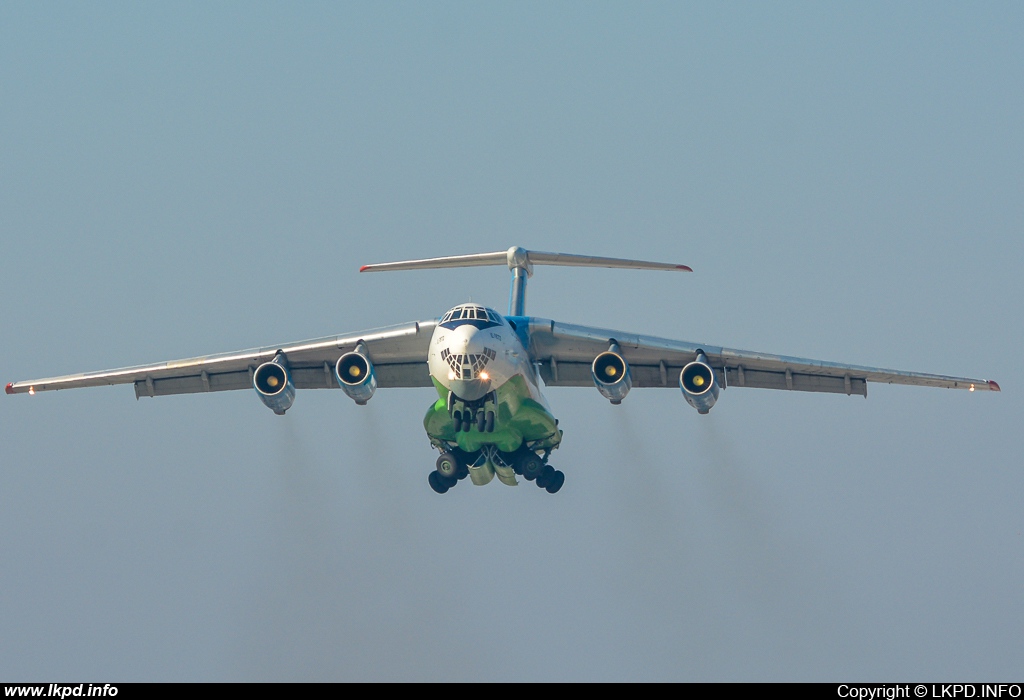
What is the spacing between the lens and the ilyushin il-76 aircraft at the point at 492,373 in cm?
4178

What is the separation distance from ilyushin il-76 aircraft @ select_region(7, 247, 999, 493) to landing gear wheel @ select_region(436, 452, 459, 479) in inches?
0.7

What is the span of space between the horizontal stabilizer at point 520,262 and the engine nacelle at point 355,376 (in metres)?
2.64

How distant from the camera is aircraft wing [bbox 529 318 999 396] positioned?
142ft

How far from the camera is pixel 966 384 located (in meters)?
43.0

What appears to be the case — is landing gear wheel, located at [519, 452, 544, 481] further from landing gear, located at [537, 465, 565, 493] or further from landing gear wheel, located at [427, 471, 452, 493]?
landing gear wheel, located at [427, 471, 452, 493]

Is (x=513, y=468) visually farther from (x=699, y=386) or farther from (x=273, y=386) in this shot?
(x=273, y=386)

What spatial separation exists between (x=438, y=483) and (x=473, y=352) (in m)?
3.68

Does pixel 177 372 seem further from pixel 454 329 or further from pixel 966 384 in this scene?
pixel 966 384

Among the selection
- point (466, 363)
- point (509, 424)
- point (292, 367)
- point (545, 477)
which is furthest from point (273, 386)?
point (545, 477)

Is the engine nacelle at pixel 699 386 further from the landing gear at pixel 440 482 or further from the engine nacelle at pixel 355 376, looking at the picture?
the engine nacelle at pixel 355 376


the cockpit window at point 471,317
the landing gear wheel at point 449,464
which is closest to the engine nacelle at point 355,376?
the cockpit window at point 471,317

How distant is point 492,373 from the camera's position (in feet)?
136
